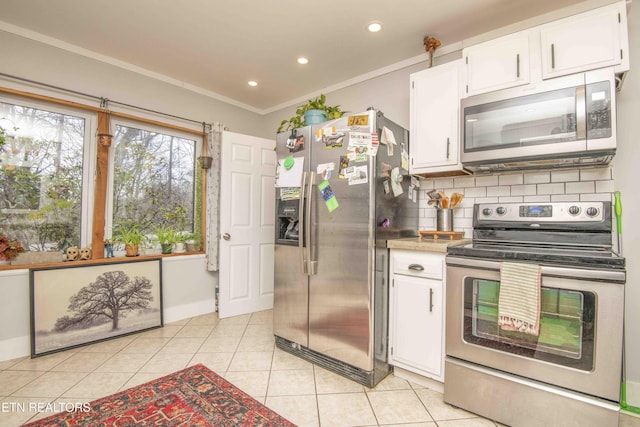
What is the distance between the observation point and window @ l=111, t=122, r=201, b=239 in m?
3.05

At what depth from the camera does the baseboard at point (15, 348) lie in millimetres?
2271

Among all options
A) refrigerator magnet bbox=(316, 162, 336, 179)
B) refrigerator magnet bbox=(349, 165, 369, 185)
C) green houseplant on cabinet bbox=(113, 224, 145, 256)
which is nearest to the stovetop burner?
refrigerator magnet bbox=(349, 165, 369, 185)

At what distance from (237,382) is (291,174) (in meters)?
1.54

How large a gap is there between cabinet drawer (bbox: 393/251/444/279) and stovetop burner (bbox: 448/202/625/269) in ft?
0.48

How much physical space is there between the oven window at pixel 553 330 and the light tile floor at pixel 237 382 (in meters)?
0.47

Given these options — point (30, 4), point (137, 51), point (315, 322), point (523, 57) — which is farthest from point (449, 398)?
point (30, 4)

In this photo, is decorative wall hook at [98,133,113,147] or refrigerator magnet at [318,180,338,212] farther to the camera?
decorative wall hook at [98,133,113,147]

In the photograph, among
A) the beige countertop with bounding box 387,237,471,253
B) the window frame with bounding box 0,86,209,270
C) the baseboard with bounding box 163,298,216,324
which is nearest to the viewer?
the beige countertop with bounding box 387,237,471,253

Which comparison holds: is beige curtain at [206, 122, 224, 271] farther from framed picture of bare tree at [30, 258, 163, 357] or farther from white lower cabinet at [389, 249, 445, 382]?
white lower cabinet at [389, 249, 445, 382]

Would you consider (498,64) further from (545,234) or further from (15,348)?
(15,348)

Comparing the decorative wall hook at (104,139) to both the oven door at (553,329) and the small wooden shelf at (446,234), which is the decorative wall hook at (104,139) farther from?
the oven door at (553,329)

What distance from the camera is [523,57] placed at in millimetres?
1875

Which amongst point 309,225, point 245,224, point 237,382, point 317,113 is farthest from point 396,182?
point 245,224

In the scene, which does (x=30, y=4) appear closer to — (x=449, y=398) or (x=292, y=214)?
(x=292, y=214)
